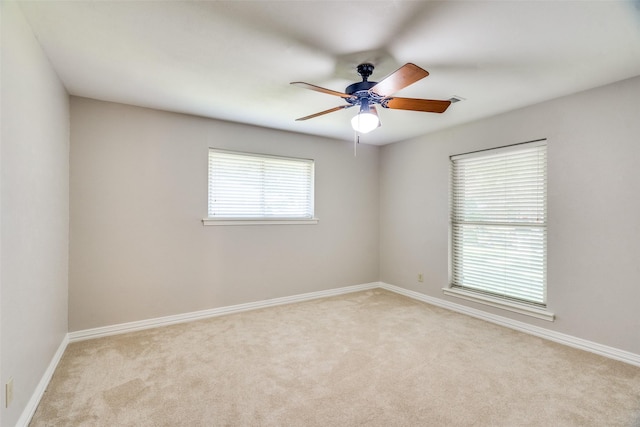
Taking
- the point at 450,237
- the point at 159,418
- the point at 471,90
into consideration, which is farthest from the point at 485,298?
the point at 159,418

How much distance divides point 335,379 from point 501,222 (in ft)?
8.49

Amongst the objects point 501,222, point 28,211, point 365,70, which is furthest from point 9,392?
point 501,222

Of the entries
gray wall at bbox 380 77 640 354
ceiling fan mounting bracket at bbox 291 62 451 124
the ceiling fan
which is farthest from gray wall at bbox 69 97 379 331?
gray wall at bbox 380 77 640 354

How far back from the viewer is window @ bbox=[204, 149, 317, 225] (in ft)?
12.5

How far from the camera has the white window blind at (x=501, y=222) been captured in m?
3.26

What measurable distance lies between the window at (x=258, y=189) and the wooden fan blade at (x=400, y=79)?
2247mm

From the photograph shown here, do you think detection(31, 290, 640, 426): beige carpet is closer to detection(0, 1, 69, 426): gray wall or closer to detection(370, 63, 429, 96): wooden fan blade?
detection(0, 1, 69, 426): gray wall

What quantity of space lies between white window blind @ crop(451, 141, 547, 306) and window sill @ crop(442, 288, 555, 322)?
0.31 feet

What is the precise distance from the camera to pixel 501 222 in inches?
140

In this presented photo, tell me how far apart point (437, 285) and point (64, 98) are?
462 cm

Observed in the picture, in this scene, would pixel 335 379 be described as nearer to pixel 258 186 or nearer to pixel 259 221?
pixel 259 221

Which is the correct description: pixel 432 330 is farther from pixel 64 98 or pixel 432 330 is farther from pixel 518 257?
pixel 64 98

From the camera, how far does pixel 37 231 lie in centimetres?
208

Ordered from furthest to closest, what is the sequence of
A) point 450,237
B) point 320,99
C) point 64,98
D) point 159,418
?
point 450,237
point 320,99
point 64,98
point 159,418
